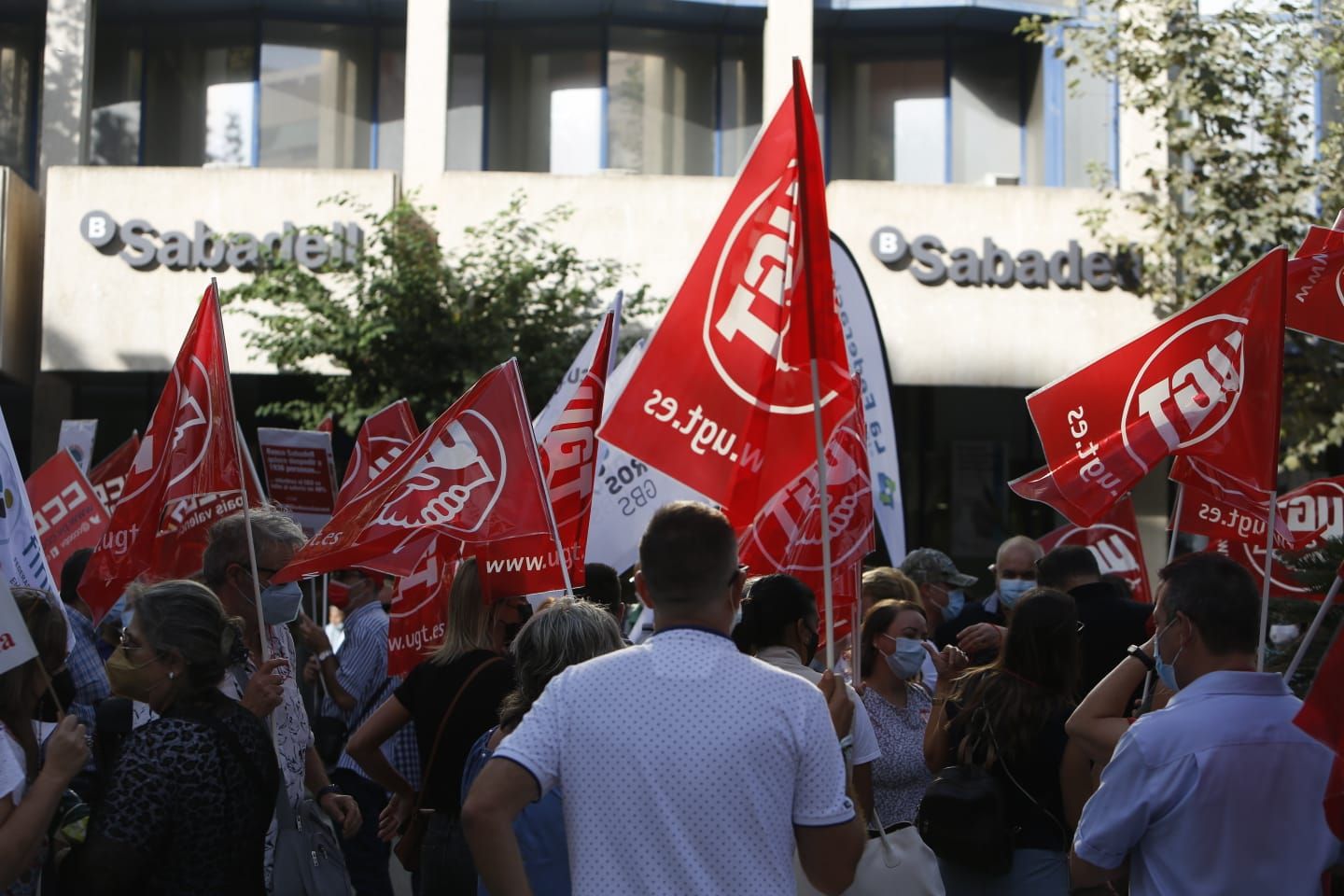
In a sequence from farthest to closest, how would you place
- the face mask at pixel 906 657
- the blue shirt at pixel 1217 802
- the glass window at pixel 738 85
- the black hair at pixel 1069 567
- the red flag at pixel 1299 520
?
the glass window at pixel 738 85 < the red flag at pixel 1299 520 < the black hair at pixel 1069 567 < the face mask at pixel 906 657 < the blue shirt at pixel 1217 802

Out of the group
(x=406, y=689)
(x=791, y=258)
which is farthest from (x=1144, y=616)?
(x=406, y=689)

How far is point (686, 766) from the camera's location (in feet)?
11.1

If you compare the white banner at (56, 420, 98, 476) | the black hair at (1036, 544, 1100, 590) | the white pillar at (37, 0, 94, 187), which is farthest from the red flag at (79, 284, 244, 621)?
the white pillar at (37, 0, 94, 187)

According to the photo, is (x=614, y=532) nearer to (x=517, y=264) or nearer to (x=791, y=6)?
(x=517, y=264)

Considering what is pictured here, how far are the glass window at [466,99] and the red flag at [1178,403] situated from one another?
15.4 m

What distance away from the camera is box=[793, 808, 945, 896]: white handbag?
17.5ft

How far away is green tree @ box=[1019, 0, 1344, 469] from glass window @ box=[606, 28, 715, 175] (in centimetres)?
457

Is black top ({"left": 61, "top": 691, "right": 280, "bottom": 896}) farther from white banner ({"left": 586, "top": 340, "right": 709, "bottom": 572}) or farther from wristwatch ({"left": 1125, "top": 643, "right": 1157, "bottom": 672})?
white banner ({"left": 586, "top": 340, "right": 709, "bottom": 572})

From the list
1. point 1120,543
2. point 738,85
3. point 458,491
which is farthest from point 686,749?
point 738,85

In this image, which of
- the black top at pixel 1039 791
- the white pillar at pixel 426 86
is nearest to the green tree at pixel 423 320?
the white pillar at pixel 426 86

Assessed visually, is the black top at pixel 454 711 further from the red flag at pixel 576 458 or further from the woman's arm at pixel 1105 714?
the woman's arm at pixel 1105 714

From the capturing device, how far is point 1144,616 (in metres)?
7.20

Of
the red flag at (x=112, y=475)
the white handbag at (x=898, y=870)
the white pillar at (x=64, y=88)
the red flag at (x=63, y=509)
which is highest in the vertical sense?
the white pillar at (x=64, y=88)

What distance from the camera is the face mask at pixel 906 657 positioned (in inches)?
250
